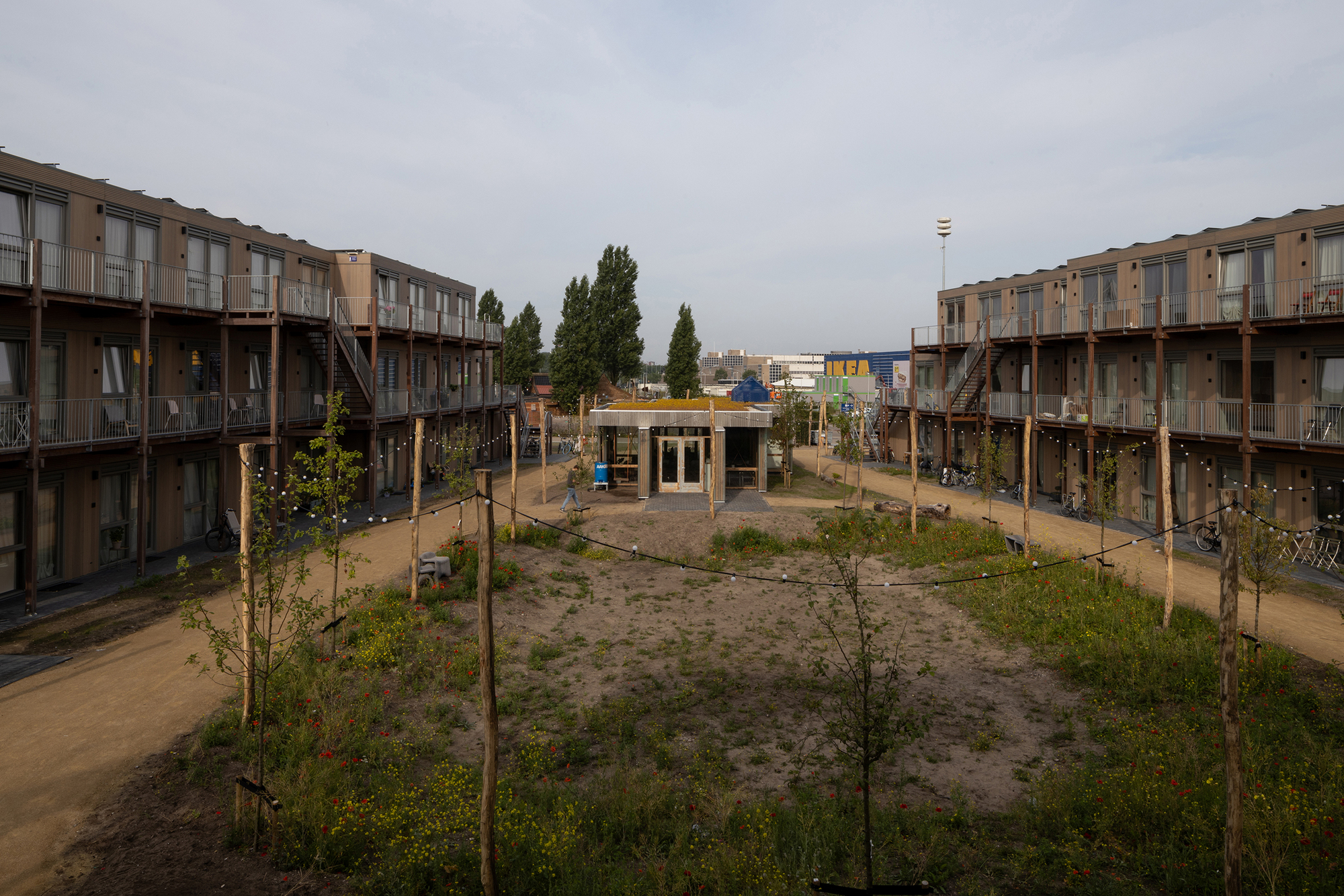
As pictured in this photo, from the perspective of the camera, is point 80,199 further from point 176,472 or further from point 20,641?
point 20,641

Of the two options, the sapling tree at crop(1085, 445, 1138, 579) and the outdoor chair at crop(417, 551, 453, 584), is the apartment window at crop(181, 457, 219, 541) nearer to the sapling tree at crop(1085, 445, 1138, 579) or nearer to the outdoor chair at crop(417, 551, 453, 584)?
the outdoor chair at crop(417, 551, 453, 584)

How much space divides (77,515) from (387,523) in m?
8.77

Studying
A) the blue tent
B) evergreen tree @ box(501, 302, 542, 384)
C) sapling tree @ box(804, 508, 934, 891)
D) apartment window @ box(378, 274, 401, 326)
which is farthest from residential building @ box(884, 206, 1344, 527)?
evergreen tree @ box(501, 302, 542, 384)

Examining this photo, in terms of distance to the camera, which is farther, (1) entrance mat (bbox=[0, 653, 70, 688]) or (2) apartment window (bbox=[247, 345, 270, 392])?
(2) apartment window (bbox=[247, 345, 270, 392])

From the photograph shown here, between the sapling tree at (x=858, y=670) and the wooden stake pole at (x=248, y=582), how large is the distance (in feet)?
22.6

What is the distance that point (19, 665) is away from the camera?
12398mm

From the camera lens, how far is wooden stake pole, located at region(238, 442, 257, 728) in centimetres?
917

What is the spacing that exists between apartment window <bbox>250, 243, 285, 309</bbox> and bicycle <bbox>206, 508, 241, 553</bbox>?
6694 mm

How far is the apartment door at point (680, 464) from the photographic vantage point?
30016 millimetres

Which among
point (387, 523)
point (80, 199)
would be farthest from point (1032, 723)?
point (80, 199)

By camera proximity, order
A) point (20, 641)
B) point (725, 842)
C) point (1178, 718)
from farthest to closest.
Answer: point (20, 641) → point (1178, 718) → point (725, 842)

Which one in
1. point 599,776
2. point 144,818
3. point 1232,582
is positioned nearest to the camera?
point 1232,582

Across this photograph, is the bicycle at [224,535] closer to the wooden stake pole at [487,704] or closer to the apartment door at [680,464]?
the apartment door at [680,464]

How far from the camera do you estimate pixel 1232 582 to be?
6664 millimetres
